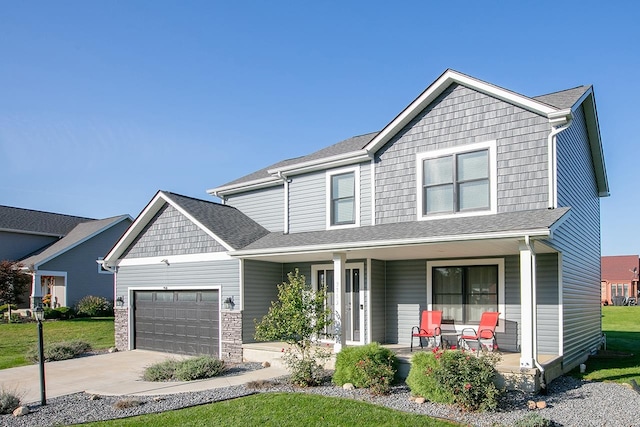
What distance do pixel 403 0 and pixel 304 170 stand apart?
512 centimetres

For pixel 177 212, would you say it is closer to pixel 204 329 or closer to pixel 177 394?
pixel 204 329

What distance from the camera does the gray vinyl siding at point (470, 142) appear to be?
10438mm

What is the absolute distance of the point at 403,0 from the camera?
1267cm

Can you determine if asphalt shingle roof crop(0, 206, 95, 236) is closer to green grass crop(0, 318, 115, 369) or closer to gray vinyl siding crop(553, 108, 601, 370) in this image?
green grass crop(0, 318, 115, 369)

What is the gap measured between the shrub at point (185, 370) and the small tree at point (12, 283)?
17775mm

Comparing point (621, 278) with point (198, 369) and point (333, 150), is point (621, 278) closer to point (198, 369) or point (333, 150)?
point (333, 150)

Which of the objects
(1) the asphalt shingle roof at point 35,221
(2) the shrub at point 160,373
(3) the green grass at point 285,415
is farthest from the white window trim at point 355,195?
(1) the asphalt shingle roof at point 35,221

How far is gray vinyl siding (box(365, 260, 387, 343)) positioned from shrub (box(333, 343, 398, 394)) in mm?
2661

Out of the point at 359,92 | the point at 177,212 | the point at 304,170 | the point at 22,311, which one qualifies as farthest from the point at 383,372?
the point at 22,311

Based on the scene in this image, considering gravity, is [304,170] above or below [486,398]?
above

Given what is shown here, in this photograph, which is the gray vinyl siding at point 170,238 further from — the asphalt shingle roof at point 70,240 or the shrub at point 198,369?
the asphalt shingle roof at point 70,240

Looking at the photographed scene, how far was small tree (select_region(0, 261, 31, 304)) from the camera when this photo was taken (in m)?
24.7

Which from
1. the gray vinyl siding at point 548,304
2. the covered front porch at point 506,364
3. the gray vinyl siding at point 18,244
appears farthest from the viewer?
the gray vinyl siding at point 18,244

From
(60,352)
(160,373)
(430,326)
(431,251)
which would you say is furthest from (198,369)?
(60,352)
